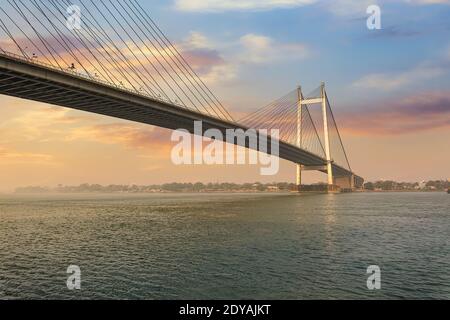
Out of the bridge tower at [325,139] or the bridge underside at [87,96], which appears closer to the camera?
the bridge underside at [87,96]

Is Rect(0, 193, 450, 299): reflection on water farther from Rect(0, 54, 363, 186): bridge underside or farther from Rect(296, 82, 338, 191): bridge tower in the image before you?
Rect(296, 82, 338, 191): bridge tower

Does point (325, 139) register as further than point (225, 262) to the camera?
Yes

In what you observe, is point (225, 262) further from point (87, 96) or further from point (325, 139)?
point (325, 139)

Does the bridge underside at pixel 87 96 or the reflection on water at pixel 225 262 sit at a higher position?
the bridge underside at pixel 87 96

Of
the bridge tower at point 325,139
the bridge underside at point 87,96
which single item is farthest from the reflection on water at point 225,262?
the bridge tower at point 325,139

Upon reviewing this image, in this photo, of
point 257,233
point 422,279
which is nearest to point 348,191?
point 257,233

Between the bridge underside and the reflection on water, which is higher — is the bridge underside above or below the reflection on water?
above

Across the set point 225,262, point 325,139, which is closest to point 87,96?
point 225,262

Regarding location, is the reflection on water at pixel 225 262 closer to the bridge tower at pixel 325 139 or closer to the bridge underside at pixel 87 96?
the bridge underside at pixel 87 96

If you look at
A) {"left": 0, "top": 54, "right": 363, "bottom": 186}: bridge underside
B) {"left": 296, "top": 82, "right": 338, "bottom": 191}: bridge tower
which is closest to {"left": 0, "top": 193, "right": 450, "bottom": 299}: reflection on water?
{"left": 0, "top": 54, "right": 363, "bottom": 186}: bridge underside
